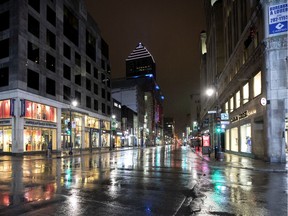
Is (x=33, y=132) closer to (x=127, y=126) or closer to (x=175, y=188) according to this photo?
(x=175, y=188)

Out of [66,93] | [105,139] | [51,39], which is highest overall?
[51,39]

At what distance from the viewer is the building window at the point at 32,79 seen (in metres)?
41.8

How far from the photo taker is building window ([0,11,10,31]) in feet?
134

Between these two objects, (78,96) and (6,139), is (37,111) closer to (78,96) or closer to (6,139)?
(6,139)

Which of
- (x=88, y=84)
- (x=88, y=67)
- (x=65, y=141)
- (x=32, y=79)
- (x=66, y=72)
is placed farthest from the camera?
(x=88, y=67)

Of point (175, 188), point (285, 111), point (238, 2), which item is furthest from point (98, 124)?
point (175, 188)

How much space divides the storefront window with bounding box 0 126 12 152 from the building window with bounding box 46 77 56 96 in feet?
27.3

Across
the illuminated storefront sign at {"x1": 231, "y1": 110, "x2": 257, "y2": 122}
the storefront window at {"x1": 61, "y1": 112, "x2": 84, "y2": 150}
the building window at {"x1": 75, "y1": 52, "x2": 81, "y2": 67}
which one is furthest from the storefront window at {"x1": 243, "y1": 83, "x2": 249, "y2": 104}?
the building window at {"x1": 75, "y1": 52, "x2": 81, "y2": 67}

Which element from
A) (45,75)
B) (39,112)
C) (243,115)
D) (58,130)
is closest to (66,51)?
(45,75)

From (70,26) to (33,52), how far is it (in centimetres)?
1628

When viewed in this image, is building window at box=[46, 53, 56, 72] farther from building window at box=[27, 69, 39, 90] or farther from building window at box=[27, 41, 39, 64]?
building window at box=[27, 69, 39, 90]

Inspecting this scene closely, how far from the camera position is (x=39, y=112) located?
1761 inches

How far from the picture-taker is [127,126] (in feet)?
360

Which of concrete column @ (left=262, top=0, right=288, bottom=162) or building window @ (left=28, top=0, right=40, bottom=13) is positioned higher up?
building window @ (left=28, top=0, right=40, bottom=13)
